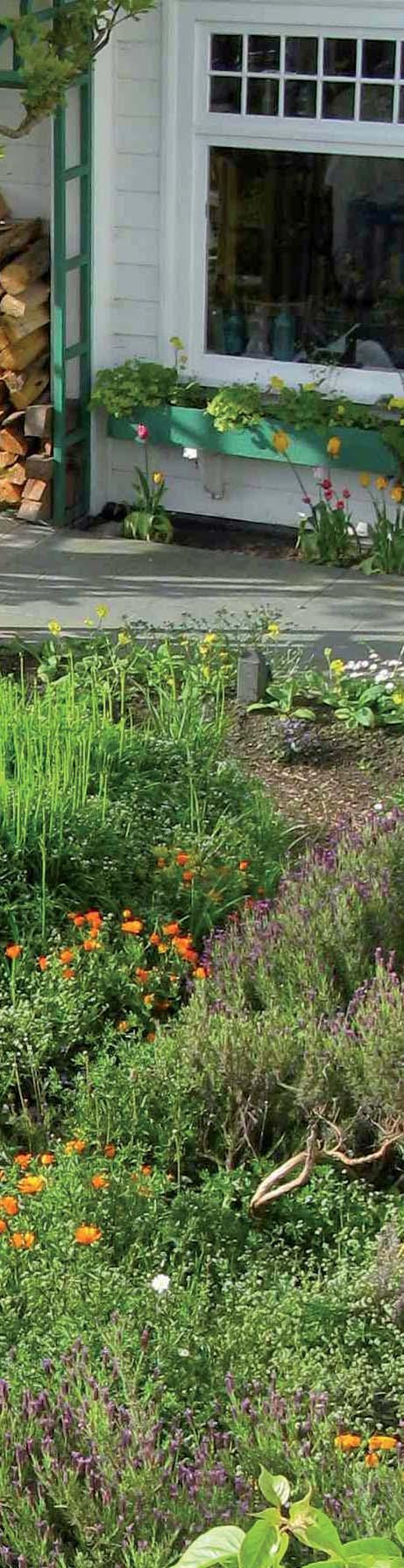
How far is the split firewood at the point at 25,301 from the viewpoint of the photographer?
859 centimetres

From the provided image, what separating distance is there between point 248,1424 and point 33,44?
6253 millimetres

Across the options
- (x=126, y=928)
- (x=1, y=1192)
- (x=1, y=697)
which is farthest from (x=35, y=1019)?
(x=1, y=697)

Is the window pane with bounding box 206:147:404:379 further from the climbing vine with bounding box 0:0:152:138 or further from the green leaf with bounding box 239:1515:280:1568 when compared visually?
the green leaf with bounding box 239:1515:280:1568

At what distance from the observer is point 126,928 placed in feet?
14.8

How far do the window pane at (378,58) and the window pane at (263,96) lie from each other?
0.43m

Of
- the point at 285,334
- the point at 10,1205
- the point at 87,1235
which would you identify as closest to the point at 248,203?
the point at 285,334

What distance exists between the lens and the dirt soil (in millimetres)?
5688

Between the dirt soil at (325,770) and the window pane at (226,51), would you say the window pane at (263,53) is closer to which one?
the window pane at (226,51)

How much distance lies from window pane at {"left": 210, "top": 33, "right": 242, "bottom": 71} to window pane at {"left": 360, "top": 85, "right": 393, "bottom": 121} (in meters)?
0.60

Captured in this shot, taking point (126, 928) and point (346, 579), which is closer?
point (126, 928)

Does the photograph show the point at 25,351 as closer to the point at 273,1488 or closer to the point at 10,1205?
the point at 10,1205

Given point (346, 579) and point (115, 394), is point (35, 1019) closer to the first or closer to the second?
point (346, 579)

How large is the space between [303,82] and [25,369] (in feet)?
5.69

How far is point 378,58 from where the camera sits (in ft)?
26.1
